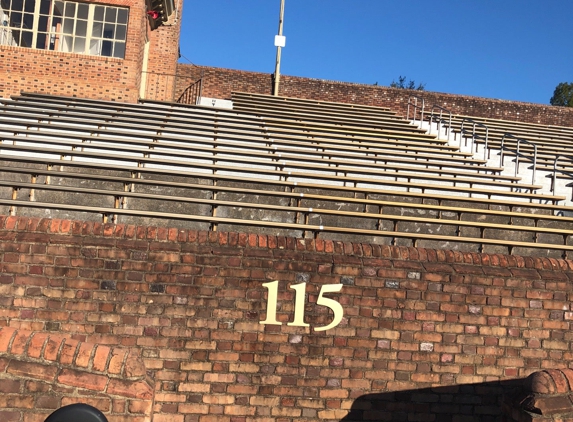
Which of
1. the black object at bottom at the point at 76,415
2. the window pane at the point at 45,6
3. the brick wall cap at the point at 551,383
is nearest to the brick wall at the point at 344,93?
the window pane at the point at 45,6

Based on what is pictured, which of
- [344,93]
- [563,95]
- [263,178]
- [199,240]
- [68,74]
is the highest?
[563,95]

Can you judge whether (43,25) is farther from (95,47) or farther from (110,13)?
(110,13)

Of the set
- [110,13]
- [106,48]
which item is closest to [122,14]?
[110,13]

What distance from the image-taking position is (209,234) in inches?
233

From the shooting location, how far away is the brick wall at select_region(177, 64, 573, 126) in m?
20.0

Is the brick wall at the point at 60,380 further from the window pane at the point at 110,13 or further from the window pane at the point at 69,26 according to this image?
the window pane at the point at 110,13

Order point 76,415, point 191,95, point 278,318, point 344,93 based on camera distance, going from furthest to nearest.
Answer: point 344,93, point 191,95, point 278,318, point 76,415

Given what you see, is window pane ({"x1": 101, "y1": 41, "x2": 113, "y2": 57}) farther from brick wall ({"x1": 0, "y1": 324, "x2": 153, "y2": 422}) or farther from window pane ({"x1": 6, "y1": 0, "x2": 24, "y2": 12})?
brick wall ({"x1": 0, "y1": 324, "x2": 153, "y2": 422})

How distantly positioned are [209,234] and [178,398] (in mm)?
1431

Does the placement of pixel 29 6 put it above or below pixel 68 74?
above

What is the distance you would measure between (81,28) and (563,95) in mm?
46594

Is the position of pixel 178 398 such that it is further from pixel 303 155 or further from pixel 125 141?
pixel 303 155

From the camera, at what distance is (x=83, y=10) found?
587 inches

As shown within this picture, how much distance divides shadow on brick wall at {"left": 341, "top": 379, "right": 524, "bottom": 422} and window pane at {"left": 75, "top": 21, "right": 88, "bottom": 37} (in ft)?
38.6
